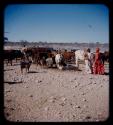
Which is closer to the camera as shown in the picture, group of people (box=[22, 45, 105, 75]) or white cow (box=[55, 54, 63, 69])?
group of people (box=[22, 45, 105, 75])

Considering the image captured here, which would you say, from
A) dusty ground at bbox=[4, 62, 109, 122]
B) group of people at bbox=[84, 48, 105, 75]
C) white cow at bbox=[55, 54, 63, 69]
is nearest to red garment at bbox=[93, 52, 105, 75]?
group of people at bbox=[84, 48, 105, 75]

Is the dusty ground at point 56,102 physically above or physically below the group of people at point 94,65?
below

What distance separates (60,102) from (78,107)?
1.57 feet

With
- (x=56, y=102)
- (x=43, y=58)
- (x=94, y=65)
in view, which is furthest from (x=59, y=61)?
(x=56, y=102)

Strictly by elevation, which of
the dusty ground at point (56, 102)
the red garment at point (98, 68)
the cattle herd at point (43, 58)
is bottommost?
the dusty ground at point (56, 102)

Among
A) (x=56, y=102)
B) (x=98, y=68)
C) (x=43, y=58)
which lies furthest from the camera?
(x=43, y=58)

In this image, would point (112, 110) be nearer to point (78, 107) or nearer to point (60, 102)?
point (78, 107)

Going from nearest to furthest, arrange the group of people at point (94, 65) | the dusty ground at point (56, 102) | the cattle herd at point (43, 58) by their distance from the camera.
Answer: the dusty ground at point (56, 102), the group of people at point (94, 65), the cattle herd at point (43, 58)

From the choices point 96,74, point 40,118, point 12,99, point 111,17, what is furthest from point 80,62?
point 111,17

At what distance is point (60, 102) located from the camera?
5234 mm

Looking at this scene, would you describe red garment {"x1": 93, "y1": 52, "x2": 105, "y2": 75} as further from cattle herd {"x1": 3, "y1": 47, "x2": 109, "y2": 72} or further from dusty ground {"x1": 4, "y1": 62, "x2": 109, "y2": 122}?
dusty ground {"x1": 4, "y1": 62, "x2": 109, "y2": 122}

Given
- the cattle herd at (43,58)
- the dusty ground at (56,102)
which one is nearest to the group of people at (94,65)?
the cattle herd at (43,58)

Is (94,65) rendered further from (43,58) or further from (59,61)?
(43,58)

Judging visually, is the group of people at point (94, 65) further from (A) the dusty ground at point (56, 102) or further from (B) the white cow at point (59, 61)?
(A) the dusty ground at point (56, 102)
